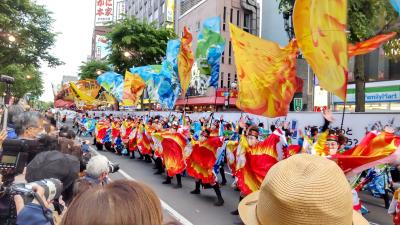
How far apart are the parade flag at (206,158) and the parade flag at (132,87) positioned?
13.3m

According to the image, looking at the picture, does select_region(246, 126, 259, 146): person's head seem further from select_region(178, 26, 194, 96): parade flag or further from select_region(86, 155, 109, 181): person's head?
select_region(178, 26, 194, 96): parade flag

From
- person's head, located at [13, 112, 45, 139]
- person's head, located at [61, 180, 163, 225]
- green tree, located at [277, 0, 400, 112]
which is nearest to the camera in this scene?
person's head, located at [61, 180, 163, 225]

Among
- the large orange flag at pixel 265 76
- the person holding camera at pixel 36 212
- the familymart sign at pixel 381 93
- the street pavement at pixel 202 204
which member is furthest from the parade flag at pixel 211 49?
the person holding camera at pixel 36 212

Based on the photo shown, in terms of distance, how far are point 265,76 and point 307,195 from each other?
23.7 feet

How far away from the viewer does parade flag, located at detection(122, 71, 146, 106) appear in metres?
21.4

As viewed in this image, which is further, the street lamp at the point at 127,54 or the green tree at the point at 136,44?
the green tree at the point at 136,44

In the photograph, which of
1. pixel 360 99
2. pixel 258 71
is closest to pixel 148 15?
pixel 360 99

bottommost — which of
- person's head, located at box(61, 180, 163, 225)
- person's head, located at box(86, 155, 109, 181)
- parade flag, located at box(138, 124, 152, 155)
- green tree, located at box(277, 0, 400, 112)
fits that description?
parade flag, located at box(138, 124, 152, 155)

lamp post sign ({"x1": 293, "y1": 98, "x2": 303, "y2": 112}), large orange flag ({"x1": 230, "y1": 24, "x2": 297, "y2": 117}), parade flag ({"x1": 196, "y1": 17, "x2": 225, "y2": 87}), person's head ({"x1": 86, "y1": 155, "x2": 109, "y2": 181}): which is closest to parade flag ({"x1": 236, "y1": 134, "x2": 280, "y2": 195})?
large orange flag ({"x1": 230, "y1": 24, "x2": 297, "y2": 117})

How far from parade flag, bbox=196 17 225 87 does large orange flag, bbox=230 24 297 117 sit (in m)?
3.75

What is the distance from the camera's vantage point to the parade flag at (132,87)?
21.4 meters

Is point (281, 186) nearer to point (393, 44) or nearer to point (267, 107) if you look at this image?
point (267, 107)

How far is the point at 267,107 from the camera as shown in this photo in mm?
8203

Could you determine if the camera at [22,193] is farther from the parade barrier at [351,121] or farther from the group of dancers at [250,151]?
the parade barrier at [351,121]
